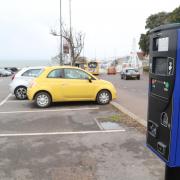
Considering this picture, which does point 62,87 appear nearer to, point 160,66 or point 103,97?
point 103,97

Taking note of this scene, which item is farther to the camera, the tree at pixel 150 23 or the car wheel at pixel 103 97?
the tree at pixel 150 23

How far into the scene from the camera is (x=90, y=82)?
12.8 meters

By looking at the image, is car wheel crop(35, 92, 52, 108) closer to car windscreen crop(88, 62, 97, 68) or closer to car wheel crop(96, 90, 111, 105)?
car wheel crop(96, 90, 111, 105)

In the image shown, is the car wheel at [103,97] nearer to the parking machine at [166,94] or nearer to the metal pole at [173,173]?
the parking machine at [166,94]

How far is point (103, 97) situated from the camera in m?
13.1

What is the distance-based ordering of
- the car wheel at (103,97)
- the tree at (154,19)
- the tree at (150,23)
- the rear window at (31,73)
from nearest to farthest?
the car wheel at (103,97) → the rear window at (31,73) → the tree at (154,19) → the tree at (150,23)

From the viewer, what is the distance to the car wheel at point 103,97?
1302cm

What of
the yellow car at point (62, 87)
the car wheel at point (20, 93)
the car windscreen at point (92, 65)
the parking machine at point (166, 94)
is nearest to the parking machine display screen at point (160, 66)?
the parking machine at point (166, 94)

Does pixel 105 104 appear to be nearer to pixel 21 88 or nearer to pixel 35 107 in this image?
pixel 35 107

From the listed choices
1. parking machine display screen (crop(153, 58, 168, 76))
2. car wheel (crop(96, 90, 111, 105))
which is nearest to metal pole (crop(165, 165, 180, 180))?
parking machine display screen (crop(153, 58, 168, 76))

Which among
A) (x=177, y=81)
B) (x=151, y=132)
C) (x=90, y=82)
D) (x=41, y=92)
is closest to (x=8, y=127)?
(x=41, y=92)

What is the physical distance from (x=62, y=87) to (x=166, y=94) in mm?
9662

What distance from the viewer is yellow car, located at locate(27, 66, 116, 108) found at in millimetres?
12469

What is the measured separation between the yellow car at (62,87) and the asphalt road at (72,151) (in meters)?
2.48
